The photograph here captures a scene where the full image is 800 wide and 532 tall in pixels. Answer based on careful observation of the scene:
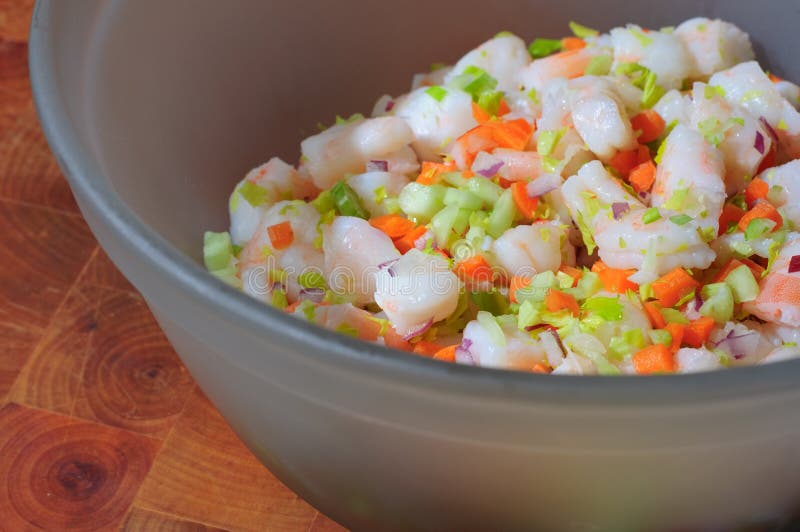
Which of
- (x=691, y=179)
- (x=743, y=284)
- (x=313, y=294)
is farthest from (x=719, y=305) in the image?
(x=313, y=294)

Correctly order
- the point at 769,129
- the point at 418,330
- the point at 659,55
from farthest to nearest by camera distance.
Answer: the point at 659,55, the point at 769,129, the point at 418,330

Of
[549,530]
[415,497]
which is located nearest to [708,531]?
[549,530]

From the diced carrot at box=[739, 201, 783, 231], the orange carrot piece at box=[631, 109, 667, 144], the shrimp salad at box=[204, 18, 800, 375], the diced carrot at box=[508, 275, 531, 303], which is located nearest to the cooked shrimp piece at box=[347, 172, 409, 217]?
the shrimp salad at box=[204, 18, 800, 375]

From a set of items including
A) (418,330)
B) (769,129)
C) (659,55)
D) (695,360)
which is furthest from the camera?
(659,55)

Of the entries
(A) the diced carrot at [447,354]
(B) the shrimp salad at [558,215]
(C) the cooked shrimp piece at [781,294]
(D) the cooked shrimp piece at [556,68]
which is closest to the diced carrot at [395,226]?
(B) the shrimp salad at [558,215]

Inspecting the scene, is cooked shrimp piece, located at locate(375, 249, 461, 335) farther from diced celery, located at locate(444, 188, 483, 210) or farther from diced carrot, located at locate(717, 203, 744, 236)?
diced carrot, located at locate(717, 203, 744, 236)

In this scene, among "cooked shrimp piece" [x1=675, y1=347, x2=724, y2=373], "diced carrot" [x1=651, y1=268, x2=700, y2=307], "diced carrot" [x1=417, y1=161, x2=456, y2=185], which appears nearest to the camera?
"cooked shrimp piece" [x1=675, y1=347, x2=724, y2=373]

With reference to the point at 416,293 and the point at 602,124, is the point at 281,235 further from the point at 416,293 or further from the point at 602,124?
the point at 602,124
